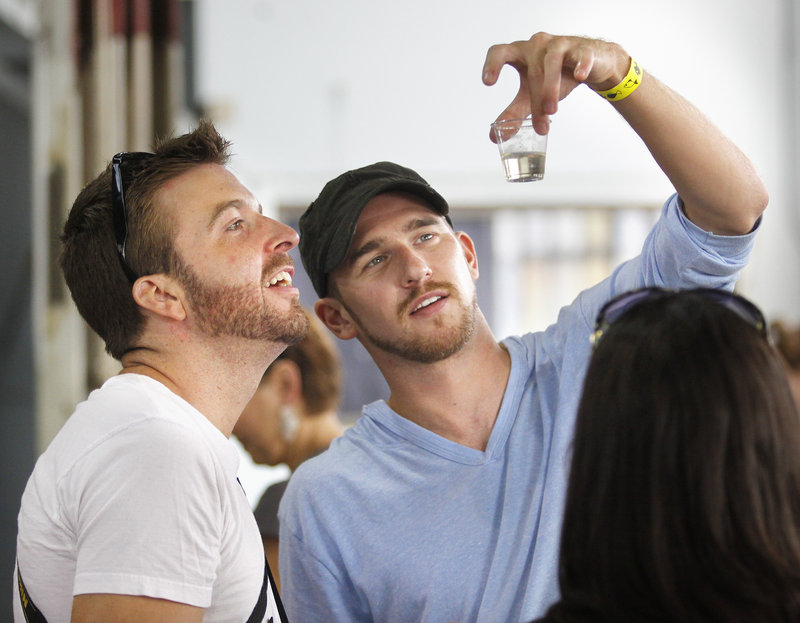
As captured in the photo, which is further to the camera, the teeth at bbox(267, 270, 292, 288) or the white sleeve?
the teeth at bbox(267, 270, 292, 288)

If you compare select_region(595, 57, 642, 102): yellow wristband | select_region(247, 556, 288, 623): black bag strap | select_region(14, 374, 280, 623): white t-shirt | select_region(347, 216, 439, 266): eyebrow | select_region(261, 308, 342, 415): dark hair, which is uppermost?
select_region(595, 57, 642, 102): yellow wristband

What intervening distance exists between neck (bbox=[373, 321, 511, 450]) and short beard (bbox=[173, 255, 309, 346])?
227 millimetres

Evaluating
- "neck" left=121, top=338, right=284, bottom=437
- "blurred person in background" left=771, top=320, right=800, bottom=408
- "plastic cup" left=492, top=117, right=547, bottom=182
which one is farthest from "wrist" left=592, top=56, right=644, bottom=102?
"blurred person in background" left=771, top=320, right=800, bottom=408

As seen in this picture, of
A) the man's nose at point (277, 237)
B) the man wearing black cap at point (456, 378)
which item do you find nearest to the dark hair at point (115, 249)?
the man's nose at point (277, 237)

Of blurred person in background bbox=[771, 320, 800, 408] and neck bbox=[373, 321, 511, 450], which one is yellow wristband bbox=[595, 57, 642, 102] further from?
blurred person in background bbox=[771, 320, 800, 408]

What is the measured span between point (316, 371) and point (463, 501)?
100 cm

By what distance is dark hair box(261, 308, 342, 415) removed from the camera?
2.18 m

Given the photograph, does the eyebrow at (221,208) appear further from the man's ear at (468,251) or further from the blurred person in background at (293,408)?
the blurred person in background at (293,408)

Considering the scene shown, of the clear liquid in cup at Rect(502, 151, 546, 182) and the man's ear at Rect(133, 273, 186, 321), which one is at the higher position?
the clear liquid in cup at Rect(502, 151, 546, 182)

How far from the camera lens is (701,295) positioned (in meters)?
0.77

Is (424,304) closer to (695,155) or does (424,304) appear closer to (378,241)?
(378,241)

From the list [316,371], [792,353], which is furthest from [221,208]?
[792,353]

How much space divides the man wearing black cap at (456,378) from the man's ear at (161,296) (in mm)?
277

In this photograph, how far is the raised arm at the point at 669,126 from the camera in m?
1.12
